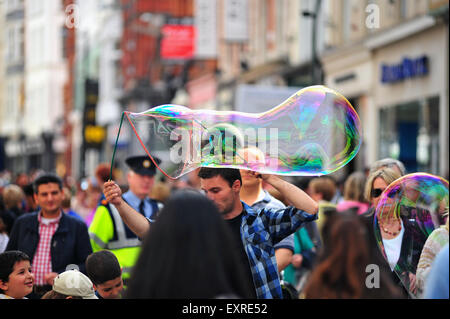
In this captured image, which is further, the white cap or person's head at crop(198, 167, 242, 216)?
the white cap

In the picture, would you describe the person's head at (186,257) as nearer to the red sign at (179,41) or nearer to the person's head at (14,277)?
the person's head at (14,277)

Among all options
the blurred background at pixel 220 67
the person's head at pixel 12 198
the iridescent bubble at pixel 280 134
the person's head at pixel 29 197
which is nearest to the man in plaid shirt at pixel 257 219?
the iridescent bubble at pixel 280 134

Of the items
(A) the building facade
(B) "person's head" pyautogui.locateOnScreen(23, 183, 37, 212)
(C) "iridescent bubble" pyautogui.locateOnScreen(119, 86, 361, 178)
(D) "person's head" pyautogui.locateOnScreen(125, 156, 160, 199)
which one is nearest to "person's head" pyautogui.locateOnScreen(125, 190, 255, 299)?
(C) "iridescent bubble" pyautogui.locateOnScreen(119, 86, 361, 178)

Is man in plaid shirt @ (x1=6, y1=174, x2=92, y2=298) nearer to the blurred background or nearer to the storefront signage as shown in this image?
the blurred background

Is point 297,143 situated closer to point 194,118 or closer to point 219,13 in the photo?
point 194,118

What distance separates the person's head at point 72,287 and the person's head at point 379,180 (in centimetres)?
210

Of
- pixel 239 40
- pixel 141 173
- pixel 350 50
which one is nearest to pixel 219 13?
pixel 239 40

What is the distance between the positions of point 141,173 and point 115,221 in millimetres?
774

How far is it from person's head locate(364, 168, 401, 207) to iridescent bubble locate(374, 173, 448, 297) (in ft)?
3.38

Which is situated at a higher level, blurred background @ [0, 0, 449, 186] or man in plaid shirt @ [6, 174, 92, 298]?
blurred background @ [0, 0, 449, 186]

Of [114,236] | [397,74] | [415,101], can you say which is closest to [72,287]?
[114,236]

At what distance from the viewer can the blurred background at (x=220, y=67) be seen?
19.8 m

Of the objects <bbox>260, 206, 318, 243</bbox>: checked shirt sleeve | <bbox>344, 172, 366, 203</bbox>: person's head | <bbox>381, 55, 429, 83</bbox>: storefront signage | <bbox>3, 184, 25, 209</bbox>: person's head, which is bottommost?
<bbox>3, 184, 25, 209</bbox>: person's head

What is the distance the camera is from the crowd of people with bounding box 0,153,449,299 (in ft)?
10.1
